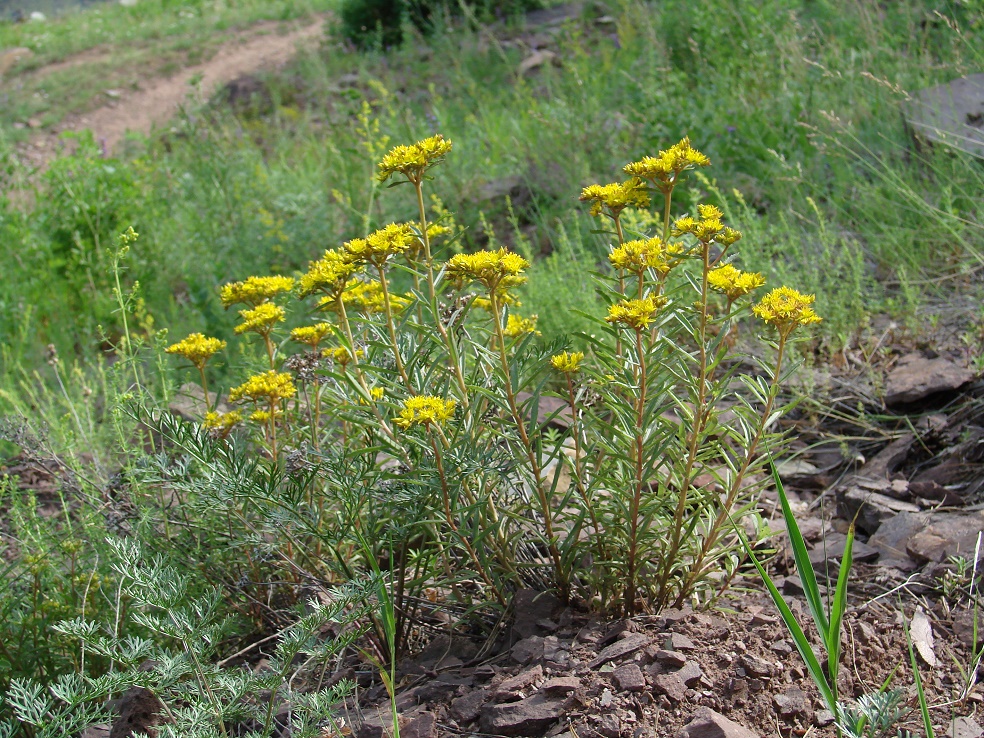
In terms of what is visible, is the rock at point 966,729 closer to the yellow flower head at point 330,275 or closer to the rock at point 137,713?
the yellow flower head at point 330,275

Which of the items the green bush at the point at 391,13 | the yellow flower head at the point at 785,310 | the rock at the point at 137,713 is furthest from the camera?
the green bush at the point at 391,13

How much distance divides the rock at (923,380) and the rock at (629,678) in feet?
5.01

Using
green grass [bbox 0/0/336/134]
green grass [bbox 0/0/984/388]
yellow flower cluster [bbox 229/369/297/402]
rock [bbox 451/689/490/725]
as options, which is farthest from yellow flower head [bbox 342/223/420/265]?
green grass [bbox 0/0/336/134]

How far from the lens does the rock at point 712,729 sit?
4.64 feet

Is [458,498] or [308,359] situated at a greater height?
[308,359]

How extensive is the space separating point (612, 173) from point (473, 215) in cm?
89

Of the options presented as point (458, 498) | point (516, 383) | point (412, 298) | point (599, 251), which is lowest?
point (599, 251)

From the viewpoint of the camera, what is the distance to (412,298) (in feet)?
5.59

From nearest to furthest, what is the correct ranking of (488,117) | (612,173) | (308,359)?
(308,359) < (612,173) < (488,117)

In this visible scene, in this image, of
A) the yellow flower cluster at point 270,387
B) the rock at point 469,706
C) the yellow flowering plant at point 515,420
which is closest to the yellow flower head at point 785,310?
the yellow flowering plant at point 515,420

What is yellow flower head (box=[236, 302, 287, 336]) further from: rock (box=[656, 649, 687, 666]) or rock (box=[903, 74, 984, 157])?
rock (box=[903, 74, 984, 157])

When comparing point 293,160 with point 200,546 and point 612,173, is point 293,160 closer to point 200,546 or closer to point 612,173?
point 612,173

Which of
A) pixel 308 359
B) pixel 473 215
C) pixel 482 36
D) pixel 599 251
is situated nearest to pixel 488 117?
pixel 473 215

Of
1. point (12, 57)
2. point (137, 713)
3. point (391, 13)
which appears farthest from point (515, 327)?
point (12, 57)
